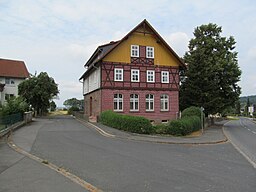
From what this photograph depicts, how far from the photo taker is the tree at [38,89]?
4150cm

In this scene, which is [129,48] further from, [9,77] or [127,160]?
[9,77]

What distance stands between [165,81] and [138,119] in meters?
13.0


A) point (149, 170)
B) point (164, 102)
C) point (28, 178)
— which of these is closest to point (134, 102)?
point (164, 102)

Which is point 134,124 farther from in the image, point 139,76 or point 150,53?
point 150,53

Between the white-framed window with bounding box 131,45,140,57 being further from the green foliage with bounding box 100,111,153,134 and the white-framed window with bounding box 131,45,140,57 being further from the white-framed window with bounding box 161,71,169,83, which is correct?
the green foliage with bounding box 100,111,153,134

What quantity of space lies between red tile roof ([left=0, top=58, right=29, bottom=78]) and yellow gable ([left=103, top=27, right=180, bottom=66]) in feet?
81.2

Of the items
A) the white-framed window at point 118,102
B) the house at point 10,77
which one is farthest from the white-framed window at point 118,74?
the house at point 10,77

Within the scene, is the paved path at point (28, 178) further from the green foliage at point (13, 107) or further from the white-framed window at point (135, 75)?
the white-framed window at point (135, 75)

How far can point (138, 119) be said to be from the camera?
A: 21.7m

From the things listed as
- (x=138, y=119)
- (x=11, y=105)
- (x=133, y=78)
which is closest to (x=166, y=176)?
(x=138, y=119)

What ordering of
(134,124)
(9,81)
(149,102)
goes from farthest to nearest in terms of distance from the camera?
(9,81) < (149,102) < (134,124)

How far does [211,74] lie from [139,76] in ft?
35.8

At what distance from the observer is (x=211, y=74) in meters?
37.2

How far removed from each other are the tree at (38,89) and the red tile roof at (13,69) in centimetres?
748
